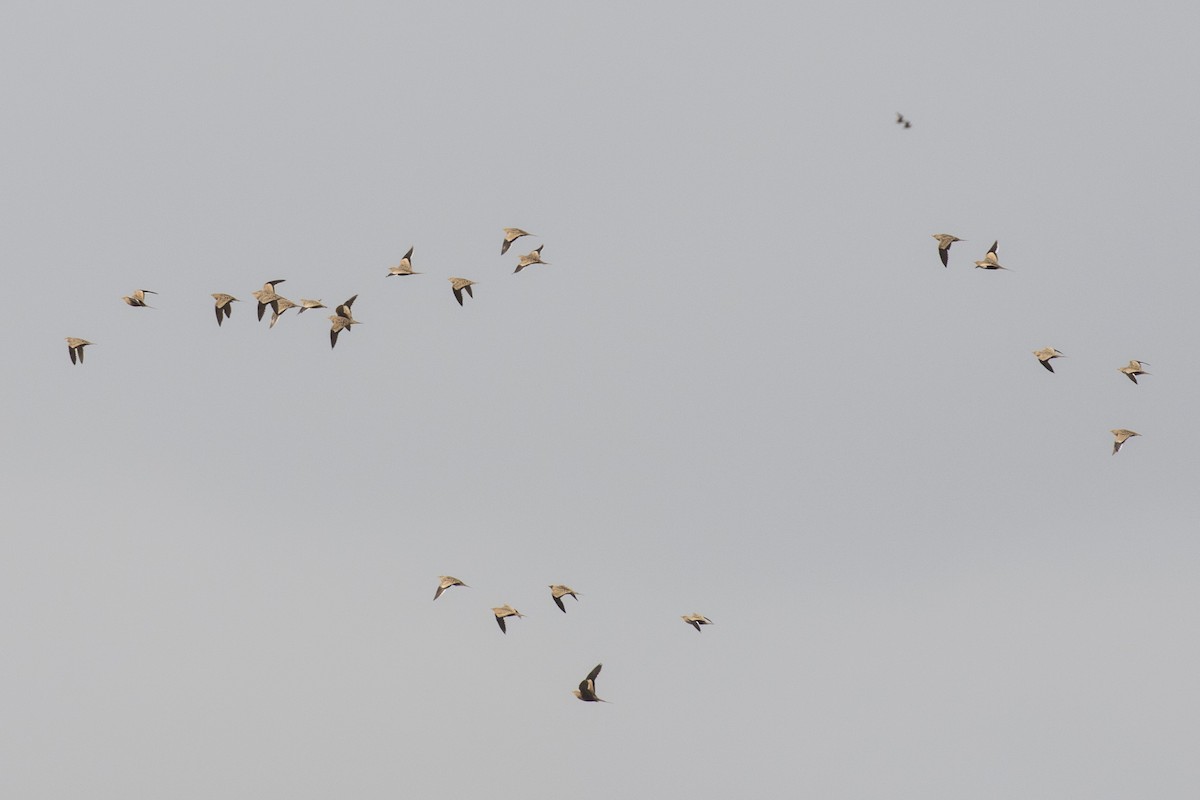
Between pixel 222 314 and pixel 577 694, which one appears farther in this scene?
pixel 222 314

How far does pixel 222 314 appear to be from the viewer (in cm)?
9919

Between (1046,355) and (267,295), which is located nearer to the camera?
(1046,355)

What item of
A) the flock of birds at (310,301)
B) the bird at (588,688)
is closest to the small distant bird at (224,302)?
the flock of birds at (310,301)

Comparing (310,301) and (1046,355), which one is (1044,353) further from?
(310,301)

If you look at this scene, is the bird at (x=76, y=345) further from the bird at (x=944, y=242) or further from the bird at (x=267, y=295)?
the bird at (x=944, y=242)

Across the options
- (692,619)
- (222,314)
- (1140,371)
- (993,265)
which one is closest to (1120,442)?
(1140,371)

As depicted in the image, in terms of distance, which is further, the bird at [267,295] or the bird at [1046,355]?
the bird at [267,295]

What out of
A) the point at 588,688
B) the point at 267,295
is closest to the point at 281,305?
the point at 267,295

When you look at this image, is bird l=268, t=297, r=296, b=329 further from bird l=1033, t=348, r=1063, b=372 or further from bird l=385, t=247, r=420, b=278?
bird l=1033, t=348, r=1063, b=372

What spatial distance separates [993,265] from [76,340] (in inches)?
1806

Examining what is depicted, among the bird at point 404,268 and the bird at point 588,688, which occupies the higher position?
the bird at point 404,268

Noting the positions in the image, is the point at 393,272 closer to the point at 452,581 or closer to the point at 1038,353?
the point at 452,581

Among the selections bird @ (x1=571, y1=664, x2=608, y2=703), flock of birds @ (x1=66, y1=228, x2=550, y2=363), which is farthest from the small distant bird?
bird @ (x1=571, y1=664, x2=608, y2=703)

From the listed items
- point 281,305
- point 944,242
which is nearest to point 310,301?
point 281,305
